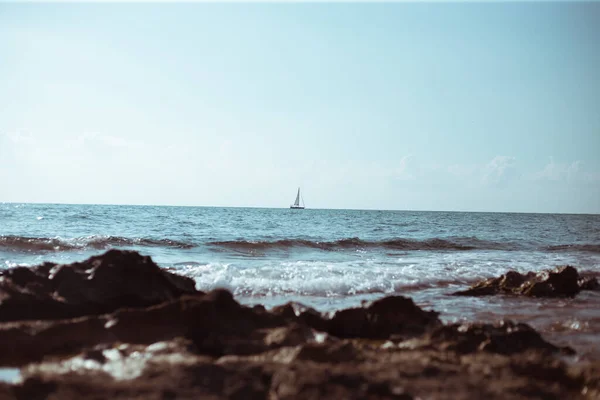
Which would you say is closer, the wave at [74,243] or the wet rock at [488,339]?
the wet rock at [488,339]

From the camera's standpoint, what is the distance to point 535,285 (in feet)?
20.9

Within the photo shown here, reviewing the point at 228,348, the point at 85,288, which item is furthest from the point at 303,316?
the point at 85,288

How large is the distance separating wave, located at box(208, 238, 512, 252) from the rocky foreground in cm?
1047

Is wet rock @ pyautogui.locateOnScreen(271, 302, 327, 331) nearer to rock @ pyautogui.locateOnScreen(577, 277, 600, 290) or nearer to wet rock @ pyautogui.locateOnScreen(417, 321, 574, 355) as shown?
wet rock @ pyautogui.locateOnScreen(417, 321, 574, 355)

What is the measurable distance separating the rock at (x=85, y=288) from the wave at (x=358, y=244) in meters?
10.2

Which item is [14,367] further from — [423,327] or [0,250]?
[0,250]

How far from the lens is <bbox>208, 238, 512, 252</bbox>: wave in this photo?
1518 centimetres

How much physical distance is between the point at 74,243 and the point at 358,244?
9.75 m

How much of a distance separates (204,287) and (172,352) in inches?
178

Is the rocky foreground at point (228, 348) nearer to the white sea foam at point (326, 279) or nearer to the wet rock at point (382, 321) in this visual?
the wet rock at point (382, 321)

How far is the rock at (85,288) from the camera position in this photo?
11.2 ft

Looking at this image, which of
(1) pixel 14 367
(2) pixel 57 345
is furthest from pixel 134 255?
(1) pixel 14 367

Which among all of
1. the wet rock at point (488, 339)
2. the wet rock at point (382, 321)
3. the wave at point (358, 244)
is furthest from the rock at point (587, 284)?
the wave at point (358, 244)

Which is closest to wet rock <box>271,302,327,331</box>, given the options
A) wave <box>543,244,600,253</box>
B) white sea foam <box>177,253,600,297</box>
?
white sea foam <box>177,253,600,297</box>
